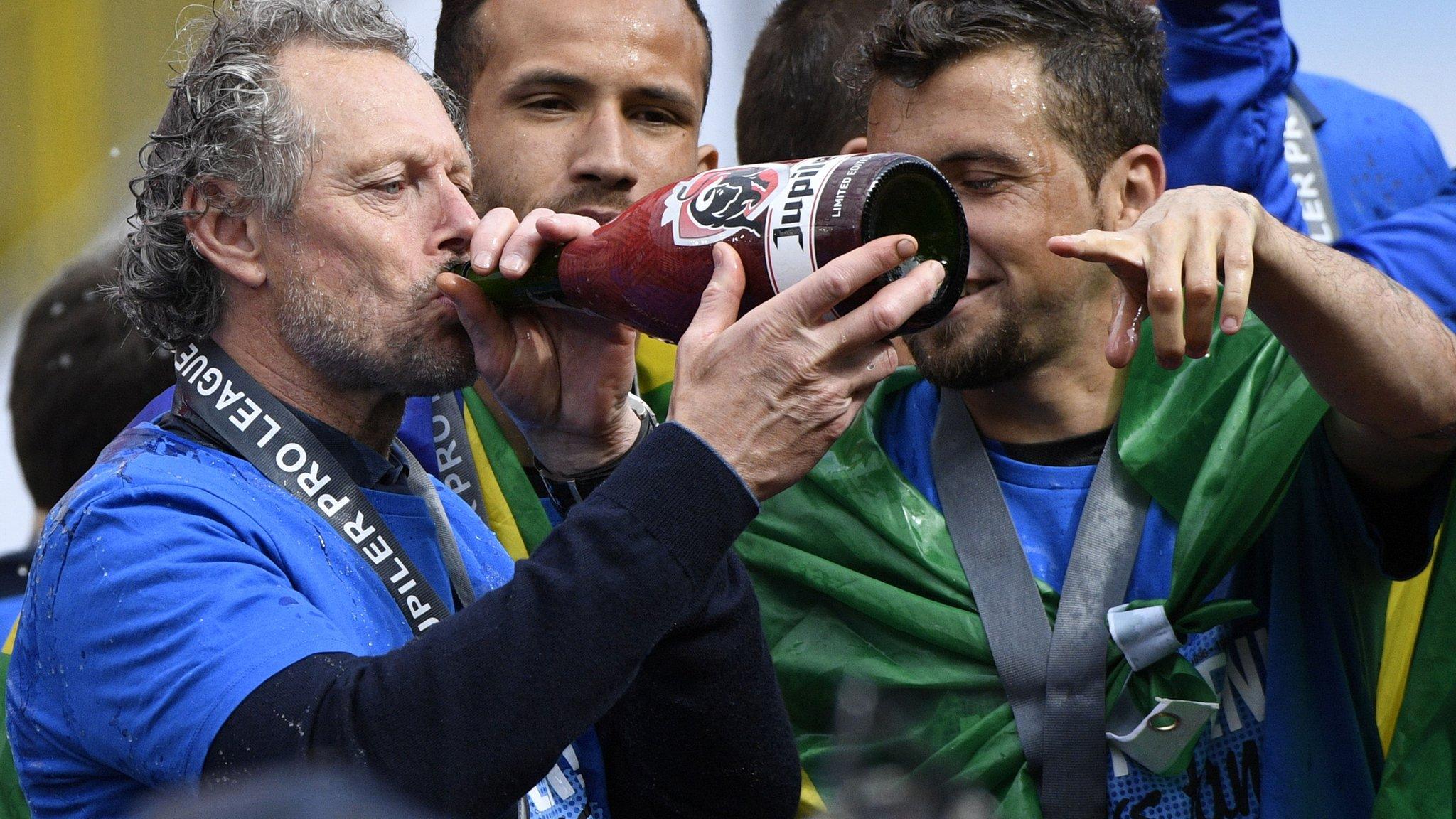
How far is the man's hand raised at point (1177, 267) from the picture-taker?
1.95 metres

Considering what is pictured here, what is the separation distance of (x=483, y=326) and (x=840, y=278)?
68cm

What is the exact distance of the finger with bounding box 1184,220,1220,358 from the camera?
6.40 feet

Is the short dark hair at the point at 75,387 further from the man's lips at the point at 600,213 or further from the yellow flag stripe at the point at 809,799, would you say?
the yellow flag stripe at the point at 809,799

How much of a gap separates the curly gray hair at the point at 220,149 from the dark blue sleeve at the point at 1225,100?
1653 millimetres

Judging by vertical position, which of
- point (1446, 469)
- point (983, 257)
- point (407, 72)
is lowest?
point (1446, 469)

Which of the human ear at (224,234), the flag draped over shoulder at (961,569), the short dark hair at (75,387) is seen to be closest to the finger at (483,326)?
the human ear at (224,234)

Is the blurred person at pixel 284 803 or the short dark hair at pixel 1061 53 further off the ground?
the blurred person at pixel 284 803

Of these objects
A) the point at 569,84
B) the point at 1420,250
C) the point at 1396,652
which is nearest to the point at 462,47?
the point at 569,84

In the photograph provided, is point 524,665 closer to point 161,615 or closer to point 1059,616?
point 161,615

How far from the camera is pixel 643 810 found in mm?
2219

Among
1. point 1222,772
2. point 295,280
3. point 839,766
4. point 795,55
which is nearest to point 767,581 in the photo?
point 839,766

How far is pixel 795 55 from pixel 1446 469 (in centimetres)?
197

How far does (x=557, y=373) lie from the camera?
232 centimetres

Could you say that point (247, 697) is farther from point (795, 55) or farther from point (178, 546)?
point (795, 55)
